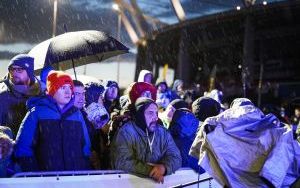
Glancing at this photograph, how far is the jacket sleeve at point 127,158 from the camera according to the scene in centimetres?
460

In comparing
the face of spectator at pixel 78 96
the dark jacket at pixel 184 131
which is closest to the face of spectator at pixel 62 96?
the face of spectator at pixel 78 96

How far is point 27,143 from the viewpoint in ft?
14.5

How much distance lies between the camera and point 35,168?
14.7 ft

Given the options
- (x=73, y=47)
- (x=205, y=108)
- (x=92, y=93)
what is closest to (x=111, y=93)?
(x=92, y=93)

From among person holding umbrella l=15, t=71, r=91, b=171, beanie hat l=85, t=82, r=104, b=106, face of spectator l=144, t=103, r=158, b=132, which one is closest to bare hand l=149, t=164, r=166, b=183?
face of spectator l=144, t=103, r=158, b=132

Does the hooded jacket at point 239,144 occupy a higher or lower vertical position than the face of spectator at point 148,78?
lower

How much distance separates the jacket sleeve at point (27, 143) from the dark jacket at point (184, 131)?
1717 mm

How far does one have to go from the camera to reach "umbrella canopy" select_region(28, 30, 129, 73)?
6.32 metres

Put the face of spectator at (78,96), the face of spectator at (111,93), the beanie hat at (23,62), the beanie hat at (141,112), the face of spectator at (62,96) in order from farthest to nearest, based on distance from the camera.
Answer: the face of spectator at (111,93)
the face of spectator at (78,96)
the beanie hat at (23,62)
the beanie hat at (141,112)
the face of spectator at (62,96)

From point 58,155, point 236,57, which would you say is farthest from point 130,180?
point 236,57

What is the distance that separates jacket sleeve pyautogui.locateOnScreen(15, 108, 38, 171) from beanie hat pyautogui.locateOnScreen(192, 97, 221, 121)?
251 cm

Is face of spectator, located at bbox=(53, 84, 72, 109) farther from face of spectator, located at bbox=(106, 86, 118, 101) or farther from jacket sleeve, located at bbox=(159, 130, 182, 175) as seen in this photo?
face of spectator, located at bbox=(106, 86, 118, 101)

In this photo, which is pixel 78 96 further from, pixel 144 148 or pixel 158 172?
pixel 158 172

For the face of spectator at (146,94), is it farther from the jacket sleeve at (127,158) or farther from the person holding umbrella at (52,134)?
the person holding umbrella at (52,134)
